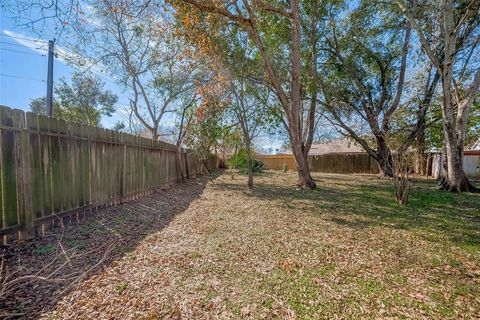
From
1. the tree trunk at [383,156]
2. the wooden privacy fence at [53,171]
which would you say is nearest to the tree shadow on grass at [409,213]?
the wooden privacy fence at [53,171]

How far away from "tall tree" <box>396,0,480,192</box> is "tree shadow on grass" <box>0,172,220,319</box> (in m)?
8.48

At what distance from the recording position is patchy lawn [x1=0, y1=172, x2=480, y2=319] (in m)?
1.92

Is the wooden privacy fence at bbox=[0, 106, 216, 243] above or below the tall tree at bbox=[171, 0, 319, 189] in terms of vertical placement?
below

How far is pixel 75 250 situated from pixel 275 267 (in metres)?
2.32

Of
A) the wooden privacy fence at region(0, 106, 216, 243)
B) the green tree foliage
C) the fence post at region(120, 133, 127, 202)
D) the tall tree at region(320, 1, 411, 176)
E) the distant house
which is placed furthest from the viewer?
the distant house

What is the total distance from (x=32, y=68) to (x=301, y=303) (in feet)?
34.5

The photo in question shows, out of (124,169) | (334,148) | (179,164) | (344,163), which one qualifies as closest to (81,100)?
(179,164)

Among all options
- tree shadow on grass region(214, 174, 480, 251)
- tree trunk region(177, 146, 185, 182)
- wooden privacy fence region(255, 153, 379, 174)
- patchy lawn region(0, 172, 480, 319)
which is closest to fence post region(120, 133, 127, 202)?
patchy lawn region(0, 172, 480, 319)

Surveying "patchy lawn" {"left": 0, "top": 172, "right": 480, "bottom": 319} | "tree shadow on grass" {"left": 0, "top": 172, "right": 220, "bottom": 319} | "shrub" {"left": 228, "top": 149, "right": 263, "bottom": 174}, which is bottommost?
"patchy lawn" {"left": 0, "top": 172, "right": 480, "bottom": 319}

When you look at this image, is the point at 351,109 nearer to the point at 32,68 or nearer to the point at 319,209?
the point at 319,209

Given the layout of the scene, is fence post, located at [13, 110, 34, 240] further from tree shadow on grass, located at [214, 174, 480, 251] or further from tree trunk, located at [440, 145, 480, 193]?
tree trunk, located at [440, 145, 480, 193]

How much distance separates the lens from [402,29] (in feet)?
34.1

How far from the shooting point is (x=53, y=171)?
11.5ft

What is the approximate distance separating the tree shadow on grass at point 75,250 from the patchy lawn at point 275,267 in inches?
1.0
